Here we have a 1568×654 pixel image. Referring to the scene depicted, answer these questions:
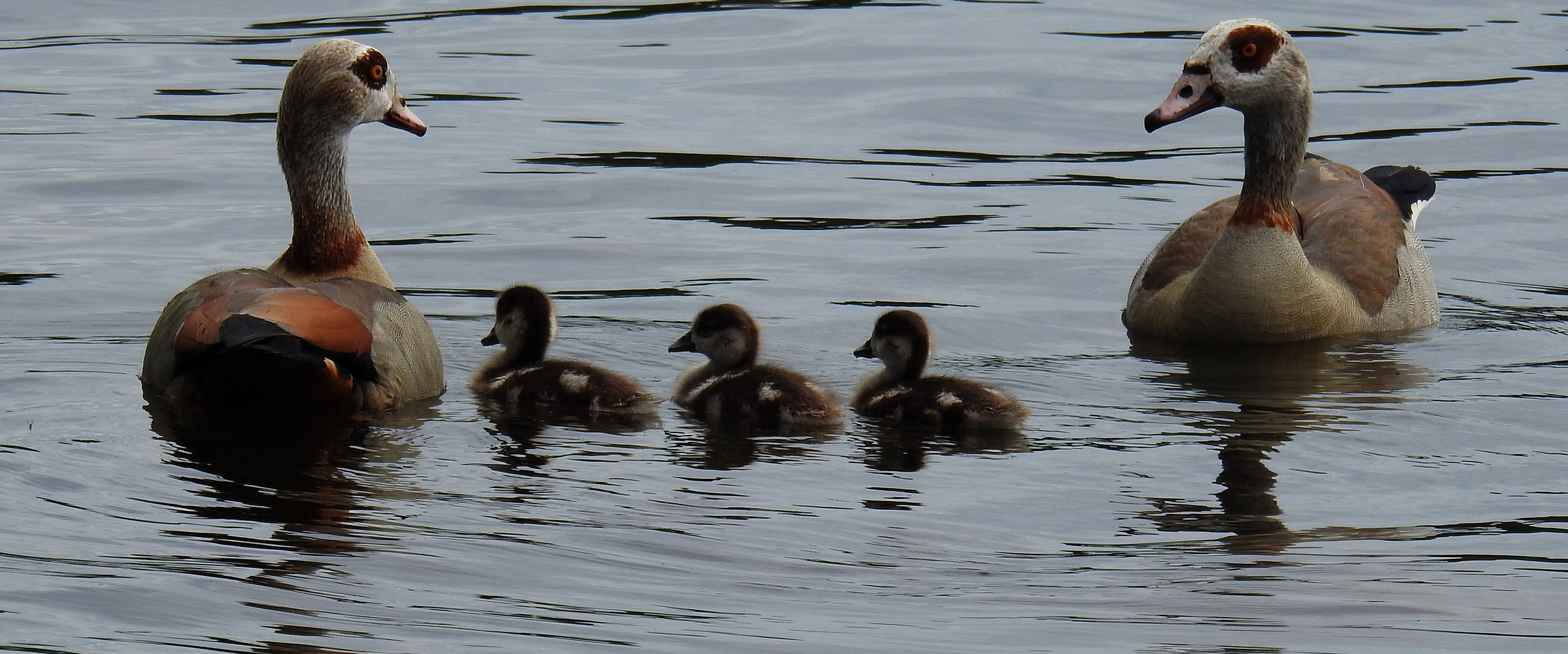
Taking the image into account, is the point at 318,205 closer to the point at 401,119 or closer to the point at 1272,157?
the point at 401,119

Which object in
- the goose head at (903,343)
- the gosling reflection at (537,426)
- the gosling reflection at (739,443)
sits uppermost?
the goose head at (903,343)

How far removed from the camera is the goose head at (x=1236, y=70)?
464 inches

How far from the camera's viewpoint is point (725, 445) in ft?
29.7

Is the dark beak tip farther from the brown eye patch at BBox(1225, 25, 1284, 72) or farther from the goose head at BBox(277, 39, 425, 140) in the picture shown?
the goose head at BBox(277, 39, 425, 140)

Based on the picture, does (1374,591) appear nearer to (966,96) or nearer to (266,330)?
(266,330)

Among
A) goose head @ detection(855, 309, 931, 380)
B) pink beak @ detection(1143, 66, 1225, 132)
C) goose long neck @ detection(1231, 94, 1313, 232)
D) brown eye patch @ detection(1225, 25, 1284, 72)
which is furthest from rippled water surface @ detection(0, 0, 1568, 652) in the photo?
brown eye patch @ detection(1225, 25, 1284, 72)

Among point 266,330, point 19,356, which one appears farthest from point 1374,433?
point 19,356

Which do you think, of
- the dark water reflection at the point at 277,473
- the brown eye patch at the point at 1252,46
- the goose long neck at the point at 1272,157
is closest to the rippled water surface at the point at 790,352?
the dark water reflection at the point at 277,473

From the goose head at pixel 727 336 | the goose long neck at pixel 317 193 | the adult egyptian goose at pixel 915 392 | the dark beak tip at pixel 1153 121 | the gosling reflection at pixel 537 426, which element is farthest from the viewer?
the dark beak tip at pixel 1153 121

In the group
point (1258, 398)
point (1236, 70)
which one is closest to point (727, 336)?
point (1258, 398)

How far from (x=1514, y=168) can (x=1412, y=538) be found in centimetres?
987

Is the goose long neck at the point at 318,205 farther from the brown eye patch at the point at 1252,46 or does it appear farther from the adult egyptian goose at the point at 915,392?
the brown eye patch at the point at 1252,46

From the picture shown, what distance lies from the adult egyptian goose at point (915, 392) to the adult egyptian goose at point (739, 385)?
0.92 feet

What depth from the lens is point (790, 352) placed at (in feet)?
37.2
